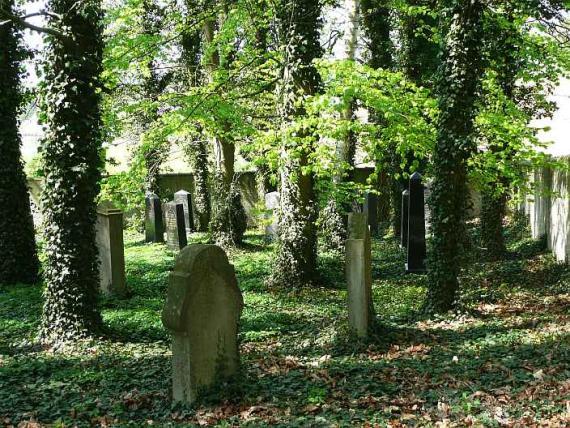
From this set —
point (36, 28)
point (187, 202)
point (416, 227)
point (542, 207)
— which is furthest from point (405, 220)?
point (36, 28)

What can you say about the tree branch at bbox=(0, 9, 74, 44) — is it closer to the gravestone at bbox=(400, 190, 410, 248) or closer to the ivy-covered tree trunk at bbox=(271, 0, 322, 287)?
the ivy-covered tree trunk at bbox=(271, 0, 322, 287)

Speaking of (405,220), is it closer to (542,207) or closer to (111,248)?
(542,207)

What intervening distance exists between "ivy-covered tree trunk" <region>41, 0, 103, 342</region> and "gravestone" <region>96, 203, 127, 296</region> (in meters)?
3.15

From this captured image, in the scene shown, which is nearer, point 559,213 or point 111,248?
point 111,248

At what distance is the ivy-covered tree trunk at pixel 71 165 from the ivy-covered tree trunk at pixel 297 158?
3.86 meters

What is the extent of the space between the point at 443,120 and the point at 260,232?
15.1 m

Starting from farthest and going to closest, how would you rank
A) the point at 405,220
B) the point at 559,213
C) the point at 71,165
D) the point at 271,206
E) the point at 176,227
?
the point at 271,206, the point at 176,227, the point at 405,220, the point at 559,213, the point at 71,165

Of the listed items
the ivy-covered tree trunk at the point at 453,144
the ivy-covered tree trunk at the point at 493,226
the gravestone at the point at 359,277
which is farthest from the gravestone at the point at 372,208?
the gravestone at the point at 359,277

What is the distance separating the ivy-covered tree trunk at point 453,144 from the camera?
8.95 m

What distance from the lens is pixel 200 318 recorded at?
5.73 meters

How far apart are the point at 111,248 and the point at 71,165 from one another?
374 centimetres

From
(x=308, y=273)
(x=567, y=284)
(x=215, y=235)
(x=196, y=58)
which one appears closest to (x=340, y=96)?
(x=308, y=273)

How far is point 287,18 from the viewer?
11.6 m

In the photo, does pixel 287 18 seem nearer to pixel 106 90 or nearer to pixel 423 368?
pixel 106 90
